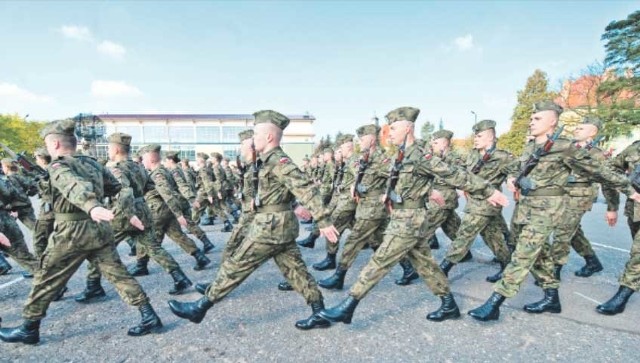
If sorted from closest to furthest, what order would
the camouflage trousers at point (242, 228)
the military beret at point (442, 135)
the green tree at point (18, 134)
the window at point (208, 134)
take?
1. the camouflage trousers at point (242, 228)
2. the military beret at point (442, 135)
3. the window at point (208, 134)
4. the green tree at point (18, 134)

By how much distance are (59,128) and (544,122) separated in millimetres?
4582

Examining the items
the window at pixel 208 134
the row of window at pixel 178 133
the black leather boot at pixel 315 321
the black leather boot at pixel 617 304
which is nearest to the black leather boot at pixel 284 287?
the black leather boot at pixel 315 321

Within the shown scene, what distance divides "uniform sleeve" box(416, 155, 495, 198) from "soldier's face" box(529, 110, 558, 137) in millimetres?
1044

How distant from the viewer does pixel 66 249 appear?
287 centimetres

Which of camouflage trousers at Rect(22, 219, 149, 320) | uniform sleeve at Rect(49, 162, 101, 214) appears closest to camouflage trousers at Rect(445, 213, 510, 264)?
camouflage trousers at Rect(22, 219, 149, 320)

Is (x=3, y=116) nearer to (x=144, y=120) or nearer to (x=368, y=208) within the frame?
(x=144, y=120)

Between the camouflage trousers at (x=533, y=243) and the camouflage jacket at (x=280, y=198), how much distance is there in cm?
184

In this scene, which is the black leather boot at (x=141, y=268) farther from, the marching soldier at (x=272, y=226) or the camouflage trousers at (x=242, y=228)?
the marching soldier at (x=272, y=226)

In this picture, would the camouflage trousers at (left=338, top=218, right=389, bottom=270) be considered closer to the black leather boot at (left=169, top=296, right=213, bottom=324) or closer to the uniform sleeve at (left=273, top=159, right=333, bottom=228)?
the uniform sleeve at (left=273, top=159, right=333, bottom=228)

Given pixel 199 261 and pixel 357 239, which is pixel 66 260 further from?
pixel 357 239

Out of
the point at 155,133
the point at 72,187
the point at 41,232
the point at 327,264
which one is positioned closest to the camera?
the point at 72,187

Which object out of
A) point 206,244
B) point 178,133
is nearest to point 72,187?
point 206,244

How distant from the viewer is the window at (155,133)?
45000 mm

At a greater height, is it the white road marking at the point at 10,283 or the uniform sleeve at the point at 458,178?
the uniform sleeve at the point at 458,178
